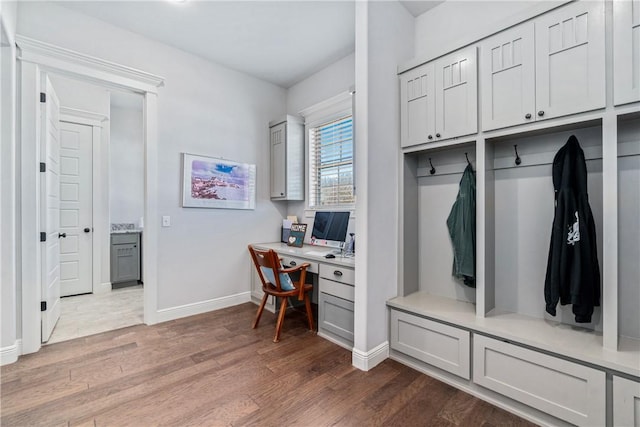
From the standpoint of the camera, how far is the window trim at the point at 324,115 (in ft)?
11.1

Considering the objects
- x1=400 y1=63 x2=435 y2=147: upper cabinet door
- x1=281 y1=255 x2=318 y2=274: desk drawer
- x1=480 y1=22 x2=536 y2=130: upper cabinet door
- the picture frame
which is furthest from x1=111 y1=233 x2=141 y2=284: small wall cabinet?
x1=480 y1=22 x2=536 y2=130: upper cabinet door

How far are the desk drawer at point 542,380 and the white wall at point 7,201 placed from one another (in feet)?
11.3

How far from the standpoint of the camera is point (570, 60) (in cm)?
166

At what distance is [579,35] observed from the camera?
1627 millimetres

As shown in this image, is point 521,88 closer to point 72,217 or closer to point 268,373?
point 268,373

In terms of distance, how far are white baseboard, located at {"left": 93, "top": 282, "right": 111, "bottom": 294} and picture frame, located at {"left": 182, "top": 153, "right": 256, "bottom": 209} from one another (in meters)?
2.27

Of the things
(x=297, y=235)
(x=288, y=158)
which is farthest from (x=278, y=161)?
(x=297, y=235)

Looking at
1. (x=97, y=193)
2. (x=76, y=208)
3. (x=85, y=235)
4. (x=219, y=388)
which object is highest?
(x=97, y=193)

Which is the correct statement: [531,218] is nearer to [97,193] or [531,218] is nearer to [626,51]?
[626,51]

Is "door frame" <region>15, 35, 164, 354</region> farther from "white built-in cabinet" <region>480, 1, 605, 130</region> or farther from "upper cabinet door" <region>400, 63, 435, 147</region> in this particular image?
"white built-in cabinet" <region>480, 1, 605, 130</region>

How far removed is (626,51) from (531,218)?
1051 millimetres

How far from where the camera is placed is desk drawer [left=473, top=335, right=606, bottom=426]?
146 cm

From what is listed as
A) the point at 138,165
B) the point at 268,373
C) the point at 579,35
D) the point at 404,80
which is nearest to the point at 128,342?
the point at 268,373

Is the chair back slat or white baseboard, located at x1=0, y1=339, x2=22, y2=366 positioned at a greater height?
the chair back slat
